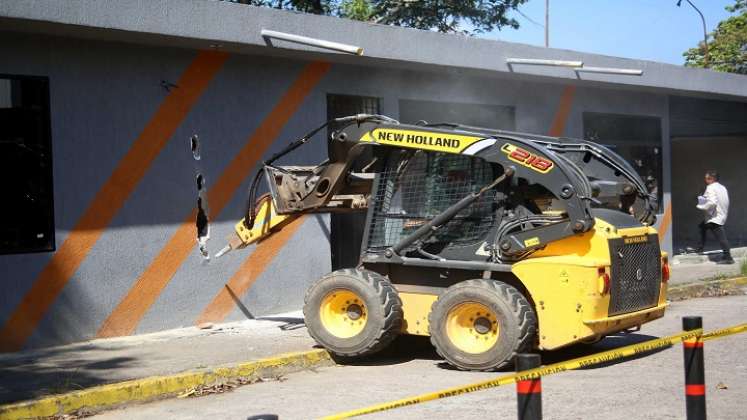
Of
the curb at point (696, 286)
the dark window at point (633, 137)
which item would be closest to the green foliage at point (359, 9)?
the dark window at point (633, 137)

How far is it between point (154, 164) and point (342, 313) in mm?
3249

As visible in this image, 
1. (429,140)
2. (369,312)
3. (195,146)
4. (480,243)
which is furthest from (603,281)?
(195,146)

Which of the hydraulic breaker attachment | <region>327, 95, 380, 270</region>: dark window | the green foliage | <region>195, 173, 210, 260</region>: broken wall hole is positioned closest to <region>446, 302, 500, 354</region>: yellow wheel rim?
the hydraulic breaker attachment

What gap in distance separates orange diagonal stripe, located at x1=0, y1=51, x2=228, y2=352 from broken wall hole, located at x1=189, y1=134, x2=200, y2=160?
0.92 feet

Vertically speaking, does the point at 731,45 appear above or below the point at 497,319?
above

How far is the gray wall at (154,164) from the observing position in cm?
1112

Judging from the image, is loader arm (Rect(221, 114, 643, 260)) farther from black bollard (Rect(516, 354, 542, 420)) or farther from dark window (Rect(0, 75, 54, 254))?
black bollard (Rect(516, 354, 542, 420))

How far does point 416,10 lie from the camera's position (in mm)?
31734

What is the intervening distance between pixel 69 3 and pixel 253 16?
242 cm

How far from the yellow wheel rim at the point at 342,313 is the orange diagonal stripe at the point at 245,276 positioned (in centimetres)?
236

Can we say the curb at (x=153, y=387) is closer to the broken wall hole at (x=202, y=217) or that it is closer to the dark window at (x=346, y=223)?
the broken wall hole at (x=202, y=217)

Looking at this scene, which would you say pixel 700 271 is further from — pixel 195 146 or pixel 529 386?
pixel 529 386

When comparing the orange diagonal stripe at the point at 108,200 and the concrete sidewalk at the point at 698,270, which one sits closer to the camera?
the orange diagonal stripe at the point at 108,200

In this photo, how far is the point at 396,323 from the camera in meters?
9.83
